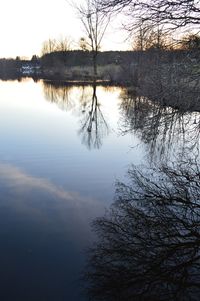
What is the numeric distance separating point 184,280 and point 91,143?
664 centimetres

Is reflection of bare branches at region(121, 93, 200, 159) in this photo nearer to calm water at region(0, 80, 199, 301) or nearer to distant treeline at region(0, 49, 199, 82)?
calm water at region(0, 80, 199, 301)

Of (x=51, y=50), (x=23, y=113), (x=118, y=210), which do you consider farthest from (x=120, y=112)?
(x=51, y=50)

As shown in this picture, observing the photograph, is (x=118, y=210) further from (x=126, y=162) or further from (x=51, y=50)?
(x=51, y=50)

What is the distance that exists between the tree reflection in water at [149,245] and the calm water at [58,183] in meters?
0.26

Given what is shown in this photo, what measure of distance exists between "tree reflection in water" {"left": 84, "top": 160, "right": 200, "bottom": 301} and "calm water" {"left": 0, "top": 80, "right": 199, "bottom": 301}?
256 mm

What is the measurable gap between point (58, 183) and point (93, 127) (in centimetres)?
646

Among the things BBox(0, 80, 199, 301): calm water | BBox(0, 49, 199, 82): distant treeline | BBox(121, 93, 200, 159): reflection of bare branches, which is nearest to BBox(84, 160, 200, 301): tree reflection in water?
BBox(0, 80, 199, 301): calm water

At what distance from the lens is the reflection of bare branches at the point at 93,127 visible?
1051 centimetres

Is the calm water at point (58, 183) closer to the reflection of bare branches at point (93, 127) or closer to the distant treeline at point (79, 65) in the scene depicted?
the reflection of bare branches at point (93, 127)

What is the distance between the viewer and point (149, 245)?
4594mm

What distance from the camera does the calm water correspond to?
410cm

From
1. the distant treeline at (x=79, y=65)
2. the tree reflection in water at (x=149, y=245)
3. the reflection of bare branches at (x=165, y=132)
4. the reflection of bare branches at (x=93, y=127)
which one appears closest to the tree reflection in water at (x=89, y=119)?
the reflection of bare branches at (x=93, y=127)

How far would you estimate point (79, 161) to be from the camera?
828 cm

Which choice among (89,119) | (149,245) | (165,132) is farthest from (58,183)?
(89,119)
